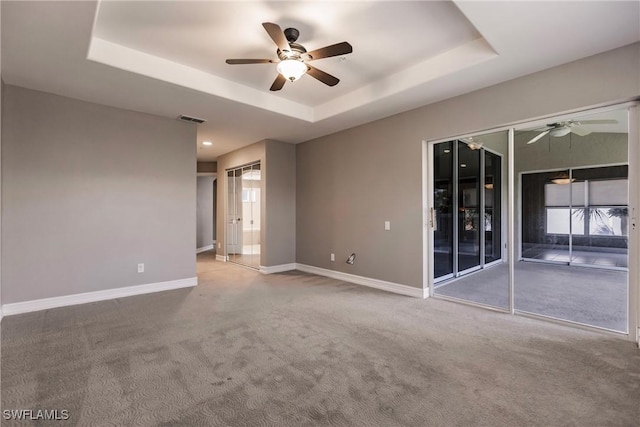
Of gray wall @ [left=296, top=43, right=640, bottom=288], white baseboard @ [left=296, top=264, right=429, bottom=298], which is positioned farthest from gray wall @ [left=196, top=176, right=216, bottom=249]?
white baseboard @ [left=296, top=264, right=429, bottom=298]

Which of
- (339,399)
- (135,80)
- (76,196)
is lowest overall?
(339,399)

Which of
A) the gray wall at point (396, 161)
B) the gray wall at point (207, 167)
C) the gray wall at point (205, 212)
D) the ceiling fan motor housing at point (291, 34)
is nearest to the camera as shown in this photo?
the ceiling fan motor housing at point (291, 34)

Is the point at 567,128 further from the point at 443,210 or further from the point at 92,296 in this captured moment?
the point at 92,296

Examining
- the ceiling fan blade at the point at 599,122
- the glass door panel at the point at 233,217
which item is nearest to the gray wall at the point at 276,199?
the glass door panel at the point at 233,217

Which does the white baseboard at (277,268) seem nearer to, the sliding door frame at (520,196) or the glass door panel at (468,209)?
the sliding door frame at (520,196)

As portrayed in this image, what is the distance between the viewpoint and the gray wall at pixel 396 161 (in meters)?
2.97

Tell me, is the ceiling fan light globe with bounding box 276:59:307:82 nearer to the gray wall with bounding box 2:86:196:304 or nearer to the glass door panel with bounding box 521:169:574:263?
the gray wall with bounding box 2:86:196:304

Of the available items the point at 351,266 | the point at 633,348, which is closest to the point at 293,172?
the point at 351,266

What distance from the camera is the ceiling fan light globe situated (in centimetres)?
283

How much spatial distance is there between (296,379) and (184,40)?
3.25m

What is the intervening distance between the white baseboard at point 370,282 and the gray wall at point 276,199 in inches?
23.6

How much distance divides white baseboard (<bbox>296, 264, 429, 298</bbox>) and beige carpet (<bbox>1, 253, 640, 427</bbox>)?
546 mm

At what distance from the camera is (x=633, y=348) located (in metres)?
2.62

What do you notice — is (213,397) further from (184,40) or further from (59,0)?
(184,40)
